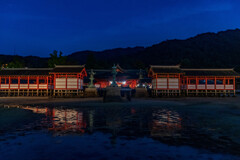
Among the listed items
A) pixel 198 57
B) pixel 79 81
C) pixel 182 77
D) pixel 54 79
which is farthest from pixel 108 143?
pixel 198 57

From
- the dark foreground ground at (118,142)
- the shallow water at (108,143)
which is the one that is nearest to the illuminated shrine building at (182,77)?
the dark foreground ground at (118,142)

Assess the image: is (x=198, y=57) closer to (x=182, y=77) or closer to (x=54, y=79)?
(x=182, y=77)

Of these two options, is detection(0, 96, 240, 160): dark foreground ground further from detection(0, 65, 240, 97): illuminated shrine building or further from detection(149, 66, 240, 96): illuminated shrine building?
detection(149, 66, 240, 96): illuminated shrine building

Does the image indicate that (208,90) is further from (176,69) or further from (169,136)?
(169,136)

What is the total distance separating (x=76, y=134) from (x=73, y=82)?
27.2 metres

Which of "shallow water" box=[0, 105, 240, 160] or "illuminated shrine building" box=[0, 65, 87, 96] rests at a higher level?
"illuminated shrine building" box=[0, 65, 87, 96]

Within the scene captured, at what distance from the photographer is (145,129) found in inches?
360

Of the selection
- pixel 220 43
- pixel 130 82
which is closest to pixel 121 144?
Result: pixel 130 82

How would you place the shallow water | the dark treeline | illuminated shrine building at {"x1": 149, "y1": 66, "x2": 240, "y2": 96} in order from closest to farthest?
1. the shallow water
2. illuminated shrine building at {"x1": 149, "y1": 66, "x2": 240, "y2": 96}
3. the dark treeline

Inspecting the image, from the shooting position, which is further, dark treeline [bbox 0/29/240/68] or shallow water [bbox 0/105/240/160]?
dark treeline [bbox 0/29/240/68]

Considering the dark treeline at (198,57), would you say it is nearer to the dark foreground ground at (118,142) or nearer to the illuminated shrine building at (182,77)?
the illuminated shrine building at (182,77)

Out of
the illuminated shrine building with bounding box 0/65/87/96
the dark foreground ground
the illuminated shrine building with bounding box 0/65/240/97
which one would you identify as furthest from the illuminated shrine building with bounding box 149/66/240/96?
the dark foreground ground

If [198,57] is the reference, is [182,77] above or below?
below

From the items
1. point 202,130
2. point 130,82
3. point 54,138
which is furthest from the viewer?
point 130,82
